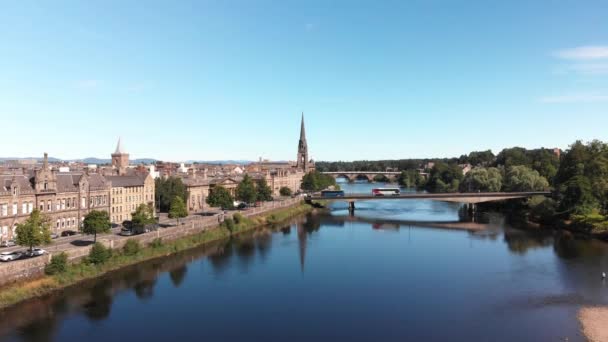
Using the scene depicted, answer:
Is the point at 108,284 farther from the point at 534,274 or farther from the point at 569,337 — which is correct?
the point at 534,274

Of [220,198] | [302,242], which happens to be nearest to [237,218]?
[220,198]

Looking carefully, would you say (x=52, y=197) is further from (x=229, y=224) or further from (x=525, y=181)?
(x=525, y=181)

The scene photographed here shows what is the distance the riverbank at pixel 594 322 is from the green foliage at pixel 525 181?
7298 cm

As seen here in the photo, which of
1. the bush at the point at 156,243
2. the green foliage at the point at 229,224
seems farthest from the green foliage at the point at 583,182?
the bush at the point at 156,243

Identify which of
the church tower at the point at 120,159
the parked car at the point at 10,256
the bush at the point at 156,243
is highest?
the church tower at the point at 120,159

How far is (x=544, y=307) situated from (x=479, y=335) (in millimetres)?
8942

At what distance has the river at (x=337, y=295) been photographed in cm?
3247

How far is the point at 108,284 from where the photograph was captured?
141 feet

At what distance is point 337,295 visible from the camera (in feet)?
136

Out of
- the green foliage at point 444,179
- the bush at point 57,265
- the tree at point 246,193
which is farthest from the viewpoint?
the green foliage at point 444,179

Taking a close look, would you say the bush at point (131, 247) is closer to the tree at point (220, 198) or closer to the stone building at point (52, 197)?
the stone building at point (52, 197)

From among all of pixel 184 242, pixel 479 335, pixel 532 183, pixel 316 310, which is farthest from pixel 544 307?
pixel 532 183

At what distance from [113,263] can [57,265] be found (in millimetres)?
6781

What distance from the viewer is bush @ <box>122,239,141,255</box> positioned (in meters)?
50.1
